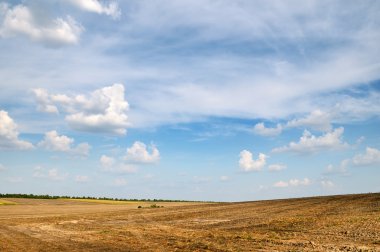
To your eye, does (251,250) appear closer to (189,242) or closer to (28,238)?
(189,242)

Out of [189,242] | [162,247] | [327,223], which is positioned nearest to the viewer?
[162,247]

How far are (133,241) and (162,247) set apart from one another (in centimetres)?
360

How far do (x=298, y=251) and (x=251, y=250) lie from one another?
2.08m

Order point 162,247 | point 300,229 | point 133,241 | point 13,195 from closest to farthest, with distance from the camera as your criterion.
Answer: point 162,247
point 133,241
point 300,229
point 13,195

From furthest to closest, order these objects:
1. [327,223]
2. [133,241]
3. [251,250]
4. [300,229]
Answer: [327,223]
[300,229]
[133,241]
[251,250]

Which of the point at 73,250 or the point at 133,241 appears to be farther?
the point at 133,241

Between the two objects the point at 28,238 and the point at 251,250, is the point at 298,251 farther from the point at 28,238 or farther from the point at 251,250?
the point at 28,238

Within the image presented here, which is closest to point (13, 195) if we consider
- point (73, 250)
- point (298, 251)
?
point (73, 250)

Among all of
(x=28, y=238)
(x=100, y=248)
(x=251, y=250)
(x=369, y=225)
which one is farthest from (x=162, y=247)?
(x=369, y=225)

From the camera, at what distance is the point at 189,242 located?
21703 mm

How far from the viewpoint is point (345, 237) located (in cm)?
2059

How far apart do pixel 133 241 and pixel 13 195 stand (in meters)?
99.8

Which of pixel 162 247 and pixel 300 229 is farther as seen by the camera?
pixel 300 229

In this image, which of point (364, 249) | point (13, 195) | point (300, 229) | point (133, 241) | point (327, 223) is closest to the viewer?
point (364, 249)
